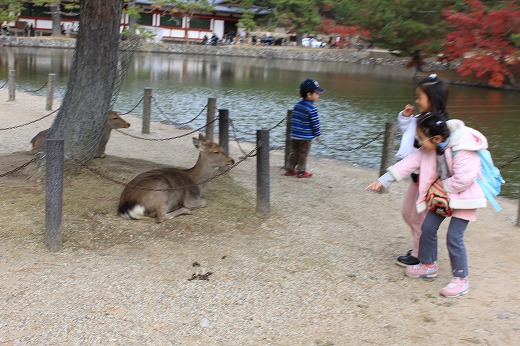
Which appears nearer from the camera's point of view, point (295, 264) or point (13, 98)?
point (295, 264)

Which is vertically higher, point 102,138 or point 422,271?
point 102,138

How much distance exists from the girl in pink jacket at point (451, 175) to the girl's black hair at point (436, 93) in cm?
11

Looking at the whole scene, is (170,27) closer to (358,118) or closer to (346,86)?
(346,86)

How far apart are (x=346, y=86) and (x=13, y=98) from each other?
13.6m

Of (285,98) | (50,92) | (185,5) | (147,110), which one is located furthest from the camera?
(285,98)

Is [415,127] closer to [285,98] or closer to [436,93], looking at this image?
[436,93]

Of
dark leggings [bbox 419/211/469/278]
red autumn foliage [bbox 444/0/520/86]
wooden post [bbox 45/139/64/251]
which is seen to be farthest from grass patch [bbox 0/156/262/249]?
red autumn foliage [bbox 444/0/520/86]

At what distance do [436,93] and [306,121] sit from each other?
11.0ft

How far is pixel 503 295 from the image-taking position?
4.39m

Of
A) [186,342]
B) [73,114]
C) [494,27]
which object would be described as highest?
[494,27]

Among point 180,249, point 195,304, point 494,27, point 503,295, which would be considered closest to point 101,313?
point 195,304

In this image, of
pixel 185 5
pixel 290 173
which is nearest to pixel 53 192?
pixel 185 5

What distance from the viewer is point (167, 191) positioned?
558 cm

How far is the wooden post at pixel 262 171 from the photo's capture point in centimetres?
573
